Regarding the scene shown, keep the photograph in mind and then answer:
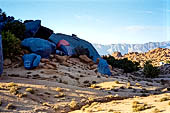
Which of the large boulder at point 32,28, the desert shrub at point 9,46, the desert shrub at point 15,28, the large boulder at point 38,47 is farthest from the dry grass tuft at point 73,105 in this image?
the large boulder at point 32,28

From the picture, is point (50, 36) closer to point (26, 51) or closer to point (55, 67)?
point (26, 51)

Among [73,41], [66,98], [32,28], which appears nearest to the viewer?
[66,98]

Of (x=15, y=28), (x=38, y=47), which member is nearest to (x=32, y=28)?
(x=15, y=28)

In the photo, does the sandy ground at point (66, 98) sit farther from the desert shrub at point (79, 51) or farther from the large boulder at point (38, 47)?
the desert shrub at point (79, 51)

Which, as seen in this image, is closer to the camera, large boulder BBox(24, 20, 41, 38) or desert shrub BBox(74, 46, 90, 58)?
large boulder BBox(24, 20, 41, 38)

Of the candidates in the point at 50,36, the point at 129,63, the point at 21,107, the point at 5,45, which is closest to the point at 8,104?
the point at 21,107

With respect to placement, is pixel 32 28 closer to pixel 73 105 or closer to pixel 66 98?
pixel 66 98

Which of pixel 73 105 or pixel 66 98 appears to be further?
pixel 66 98

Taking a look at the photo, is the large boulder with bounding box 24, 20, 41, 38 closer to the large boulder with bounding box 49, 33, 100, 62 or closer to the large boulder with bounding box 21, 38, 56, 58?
the large boulder with bounding box 49, 33, 100, 62

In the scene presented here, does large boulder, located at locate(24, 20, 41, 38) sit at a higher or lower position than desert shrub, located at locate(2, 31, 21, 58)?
higher

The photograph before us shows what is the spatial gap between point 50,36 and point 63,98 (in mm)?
24244

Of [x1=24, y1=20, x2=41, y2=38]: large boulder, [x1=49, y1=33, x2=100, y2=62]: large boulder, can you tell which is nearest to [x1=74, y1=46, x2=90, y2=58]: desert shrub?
[x1=49, y1=33, x2=100, y2=62]: large boulder

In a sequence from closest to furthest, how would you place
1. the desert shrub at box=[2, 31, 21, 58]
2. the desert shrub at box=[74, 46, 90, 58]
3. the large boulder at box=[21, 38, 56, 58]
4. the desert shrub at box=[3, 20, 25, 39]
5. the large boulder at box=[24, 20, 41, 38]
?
the desert shrub at box=[2, 31, 21, 58] < the large boulder at box=[21, 38, 56, 58] < the desert shrub at box=[3, 20, 25, 39] < the large boulder at box=[24, 20, 41, 38] < the desert shrub at box=[74, 46, 90, 58]

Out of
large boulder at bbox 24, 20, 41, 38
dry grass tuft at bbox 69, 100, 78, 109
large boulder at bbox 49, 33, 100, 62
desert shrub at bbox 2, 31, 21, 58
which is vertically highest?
large boulder at bbox 24, 20, 41, 38
